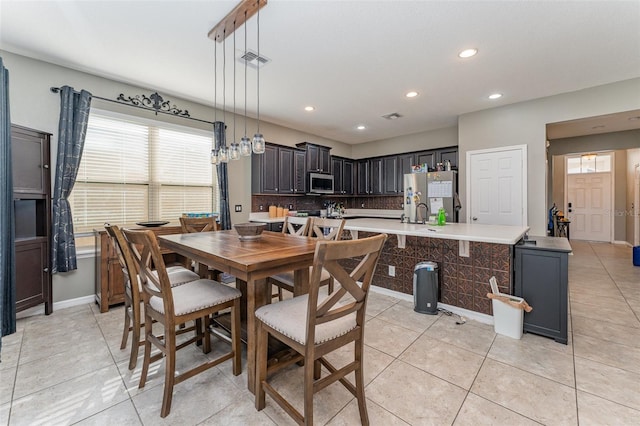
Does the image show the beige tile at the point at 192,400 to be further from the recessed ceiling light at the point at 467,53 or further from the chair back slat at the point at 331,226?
the recessed ceiling light at the point at 467,53

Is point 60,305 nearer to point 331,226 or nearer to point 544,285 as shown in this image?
point 331,226

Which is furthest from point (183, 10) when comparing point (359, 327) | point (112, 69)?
point (359, 327)

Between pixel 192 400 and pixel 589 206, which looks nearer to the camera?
pixel 192 400

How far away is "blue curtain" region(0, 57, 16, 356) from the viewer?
6.78 feet

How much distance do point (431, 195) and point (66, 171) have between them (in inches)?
202

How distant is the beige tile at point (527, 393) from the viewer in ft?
4.87

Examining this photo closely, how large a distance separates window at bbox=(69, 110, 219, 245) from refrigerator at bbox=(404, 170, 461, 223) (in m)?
3.42

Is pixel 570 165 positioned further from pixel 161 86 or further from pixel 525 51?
pixel 161 86

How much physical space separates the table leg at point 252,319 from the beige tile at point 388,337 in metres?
1.00

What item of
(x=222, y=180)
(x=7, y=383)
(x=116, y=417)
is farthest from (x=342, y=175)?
(x=7, y=383)

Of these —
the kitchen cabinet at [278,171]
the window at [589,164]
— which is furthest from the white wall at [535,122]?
the window at [589,164]

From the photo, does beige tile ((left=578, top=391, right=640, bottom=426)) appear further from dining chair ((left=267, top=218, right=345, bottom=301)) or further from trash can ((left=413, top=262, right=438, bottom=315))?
dining chair ((left=267, top=218, right=345, bottom=301))

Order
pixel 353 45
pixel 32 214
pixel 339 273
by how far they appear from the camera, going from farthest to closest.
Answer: pixel 32 214, pixel 353 45, pixel 339 273

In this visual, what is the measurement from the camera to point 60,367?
194 centimetres
